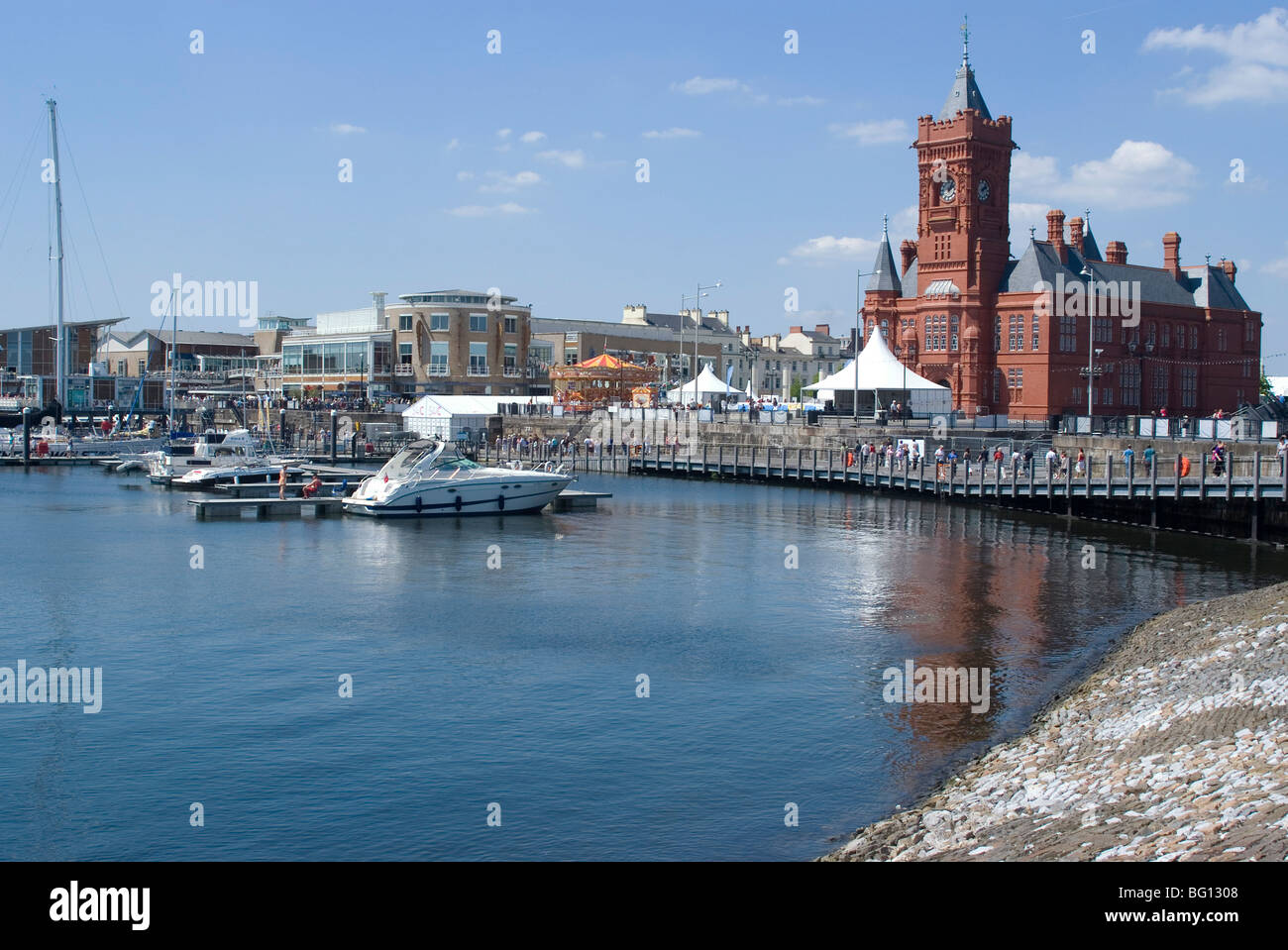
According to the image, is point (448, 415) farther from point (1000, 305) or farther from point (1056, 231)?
point (1056, 231)

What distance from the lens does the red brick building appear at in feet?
286

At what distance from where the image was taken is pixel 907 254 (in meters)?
101

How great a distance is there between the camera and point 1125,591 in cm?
3666

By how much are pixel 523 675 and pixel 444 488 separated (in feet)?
98.3

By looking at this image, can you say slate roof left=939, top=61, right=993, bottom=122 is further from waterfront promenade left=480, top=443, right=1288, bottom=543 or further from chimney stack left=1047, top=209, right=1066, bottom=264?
waterfront promenade left=480, top=443, right=1288, bottom=543

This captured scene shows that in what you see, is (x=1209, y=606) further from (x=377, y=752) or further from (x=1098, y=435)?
(x=1098, y=435)

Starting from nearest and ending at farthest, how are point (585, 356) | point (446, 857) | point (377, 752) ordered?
point (446, 857) < point (377, 752) < point (585, 356)

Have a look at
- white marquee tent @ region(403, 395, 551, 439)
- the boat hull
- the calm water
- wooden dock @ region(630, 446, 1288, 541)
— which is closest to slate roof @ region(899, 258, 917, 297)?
wooden dock @ region(630, 446, 1288, 541)

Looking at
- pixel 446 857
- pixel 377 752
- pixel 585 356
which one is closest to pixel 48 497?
pixel 377 752

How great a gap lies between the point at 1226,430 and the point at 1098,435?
7654 millimetres
